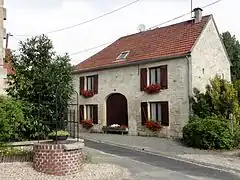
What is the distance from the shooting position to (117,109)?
21.7m

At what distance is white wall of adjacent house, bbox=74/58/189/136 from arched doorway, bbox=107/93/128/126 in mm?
368

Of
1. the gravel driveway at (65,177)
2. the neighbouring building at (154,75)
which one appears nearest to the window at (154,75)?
the neighbouring building at (154,75)

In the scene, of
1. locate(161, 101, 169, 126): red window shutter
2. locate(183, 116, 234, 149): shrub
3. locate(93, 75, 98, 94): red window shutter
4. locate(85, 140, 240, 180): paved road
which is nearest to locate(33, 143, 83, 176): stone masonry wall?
locate(85, 140, 240, 180): paved road

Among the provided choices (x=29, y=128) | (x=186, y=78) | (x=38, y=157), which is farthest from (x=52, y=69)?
(x=186, y=78)

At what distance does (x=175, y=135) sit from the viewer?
17.8 meters

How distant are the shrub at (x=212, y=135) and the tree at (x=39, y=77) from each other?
21.2 feet

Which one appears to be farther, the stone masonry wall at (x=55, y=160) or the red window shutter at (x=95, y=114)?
the red window shutter at (x=95, y=114)

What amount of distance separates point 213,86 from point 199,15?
5690mm

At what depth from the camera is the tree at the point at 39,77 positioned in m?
12.0

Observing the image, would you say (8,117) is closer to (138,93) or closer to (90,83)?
(138,93)

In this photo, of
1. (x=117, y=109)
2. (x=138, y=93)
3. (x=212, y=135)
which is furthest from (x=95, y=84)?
(x=212, y=135)

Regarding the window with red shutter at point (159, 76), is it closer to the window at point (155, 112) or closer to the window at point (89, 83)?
the window at point (155, 112)

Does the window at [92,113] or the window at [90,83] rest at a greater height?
the window at [90,83]

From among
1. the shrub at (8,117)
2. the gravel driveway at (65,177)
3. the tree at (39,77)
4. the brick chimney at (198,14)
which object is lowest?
the gravel driveway at (65,177)
